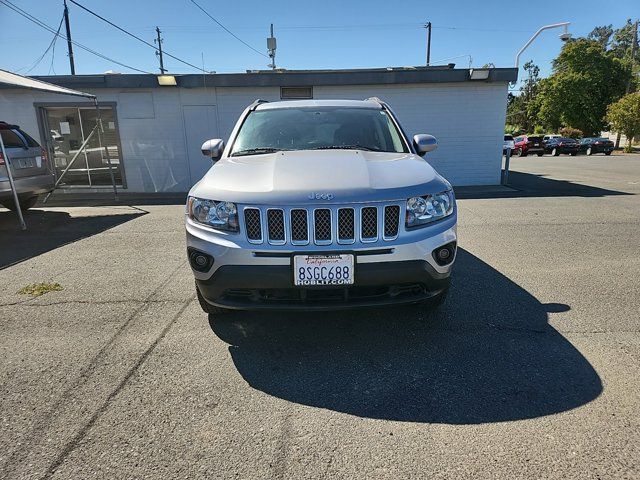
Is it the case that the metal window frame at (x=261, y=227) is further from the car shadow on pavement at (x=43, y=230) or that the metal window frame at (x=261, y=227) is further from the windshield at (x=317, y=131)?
the car shadow on pavement at (x=43, y=230)

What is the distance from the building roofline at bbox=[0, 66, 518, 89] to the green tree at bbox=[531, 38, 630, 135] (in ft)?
131

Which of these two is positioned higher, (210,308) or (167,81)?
(167,81)

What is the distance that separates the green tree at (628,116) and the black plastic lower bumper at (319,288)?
40420mm

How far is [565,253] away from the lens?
570 centimetres

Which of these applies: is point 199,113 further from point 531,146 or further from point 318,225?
point 531,146

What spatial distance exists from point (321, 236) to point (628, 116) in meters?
41.0

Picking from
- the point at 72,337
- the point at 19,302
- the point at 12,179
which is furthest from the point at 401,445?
the point at 12,179

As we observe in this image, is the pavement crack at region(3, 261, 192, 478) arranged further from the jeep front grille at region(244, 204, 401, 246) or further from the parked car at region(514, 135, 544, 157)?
the parked car at region(514, 135, 544, 157)

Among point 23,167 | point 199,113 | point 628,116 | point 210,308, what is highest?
point 199,113

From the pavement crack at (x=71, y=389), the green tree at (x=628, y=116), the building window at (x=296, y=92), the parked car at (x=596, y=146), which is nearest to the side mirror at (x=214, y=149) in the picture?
the pavement crack at (x=71, y=389)

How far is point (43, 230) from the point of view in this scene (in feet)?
25.3

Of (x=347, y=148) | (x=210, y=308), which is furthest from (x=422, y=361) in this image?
(x=347, y=148)

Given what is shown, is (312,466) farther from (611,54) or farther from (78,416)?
(611,54)

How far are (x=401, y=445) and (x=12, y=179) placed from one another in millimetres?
8025
